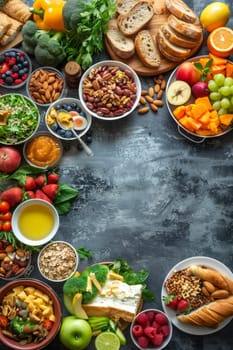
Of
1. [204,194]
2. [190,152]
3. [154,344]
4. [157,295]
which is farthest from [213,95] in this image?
[154,344]

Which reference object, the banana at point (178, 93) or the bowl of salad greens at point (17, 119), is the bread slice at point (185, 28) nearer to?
the banana at point (178, 93)

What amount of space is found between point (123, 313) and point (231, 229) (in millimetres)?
711

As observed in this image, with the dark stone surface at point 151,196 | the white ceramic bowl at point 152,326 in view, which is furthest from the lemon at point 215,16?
the white ceramic bowl at point 152,326

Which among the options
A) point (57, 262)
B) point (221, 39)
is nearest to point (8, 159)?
point (57, 262)

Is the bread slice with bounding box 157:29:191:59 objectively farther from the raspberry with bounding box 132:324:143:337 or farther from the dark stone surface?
the raspberry with bounding box 132:324:143:337

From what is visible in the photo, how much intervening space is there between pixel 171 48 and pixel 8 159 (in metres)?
1.02

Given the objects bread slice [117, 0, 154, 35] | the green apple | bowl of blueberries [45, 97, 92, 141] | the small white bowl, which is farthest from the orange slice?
the green apple

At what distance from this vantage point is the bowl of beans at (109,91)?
2920 millimetres

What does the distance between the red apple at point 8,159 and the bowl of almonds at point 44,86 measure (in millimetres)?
299

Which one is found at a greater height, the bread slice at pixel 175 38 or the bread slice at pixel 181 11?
the bread slice at pixel 181 11

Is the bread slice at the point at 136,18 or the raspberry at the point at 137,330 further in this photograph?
the bread slice at the point at 136,18

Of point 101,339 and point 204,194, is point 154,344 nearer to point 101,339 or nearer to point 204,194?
point 101,339

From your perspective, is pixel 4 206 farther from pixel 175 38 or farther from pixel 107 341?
pixel 175 38

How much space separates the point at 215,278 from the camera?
2.74 meters
